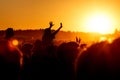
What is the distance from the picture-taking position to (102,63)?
3.70 m

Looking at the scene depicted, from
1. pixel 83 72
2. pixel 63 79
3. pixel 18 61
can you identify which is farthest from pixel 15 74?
pixel 63 79

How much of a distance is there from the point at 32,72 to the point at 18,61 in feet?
23.2

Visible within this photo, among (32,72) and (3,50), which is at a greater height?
(3,50)

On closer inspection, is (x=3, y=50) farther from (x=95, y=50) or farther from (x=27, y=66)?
(x=27, y=66)

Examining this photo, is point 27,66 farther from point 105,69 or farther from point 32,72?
point 105,69

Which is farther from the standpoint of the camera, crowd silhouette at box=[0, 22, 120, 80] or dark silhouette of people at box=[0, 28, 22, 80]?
dark silhouette of people at box=[0, 28, 22, 80]

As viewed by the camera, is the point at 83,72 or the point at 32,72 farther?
the point at 32,72

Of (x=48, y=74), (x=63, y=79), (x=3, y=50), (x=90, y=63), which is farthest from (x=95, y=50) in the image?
(x=48, y=74)

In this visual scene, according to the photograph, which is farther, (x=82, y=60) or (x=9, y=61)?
(x=9, y=61)

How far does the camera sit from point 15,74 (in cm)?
535

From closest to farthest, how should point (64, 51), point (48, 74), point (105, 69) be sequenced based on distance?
point (105, 69)
point (64, 51)
point (48, 74)

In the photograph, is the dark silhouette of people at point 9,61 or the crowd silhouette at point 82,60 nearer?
the crowd silhouette at point 82,60

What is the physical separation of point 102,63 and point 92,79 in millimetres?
175

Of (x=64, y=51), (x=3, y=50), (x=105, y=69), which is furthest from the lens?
(x=64, y=51)
